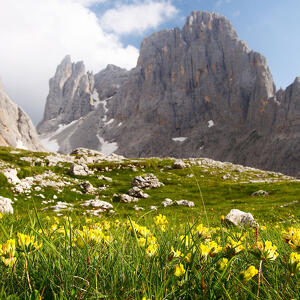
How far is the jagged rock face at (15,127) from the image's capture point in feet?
410

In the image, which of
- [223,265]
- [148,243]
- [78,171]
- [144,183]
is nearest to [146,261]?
[148,243]

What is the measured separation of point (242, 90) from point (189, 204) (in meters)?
188

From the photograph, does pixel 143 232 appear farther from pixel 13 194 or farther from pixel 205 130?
pixel 205 130

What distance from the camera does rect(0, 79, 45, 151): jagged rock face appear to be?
124938 millimetres

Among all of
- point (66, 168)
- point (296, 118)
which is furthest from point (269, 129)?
point (66, 168)

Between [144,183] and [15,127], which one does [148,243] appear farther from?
[15,127]

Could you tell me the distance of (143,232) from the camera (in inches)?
98.3

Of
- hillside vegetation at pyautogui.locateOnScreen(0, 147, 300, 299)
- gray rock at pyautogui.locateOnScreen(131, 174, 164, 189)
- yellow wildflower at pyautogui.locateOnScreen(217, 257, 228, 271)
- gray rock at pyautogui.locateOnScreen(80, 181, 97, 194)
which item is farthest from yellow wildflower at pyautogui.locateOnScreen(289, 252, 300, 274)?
gray rock at pyautogui.locateOnScreen(131, 174, 164, 189)

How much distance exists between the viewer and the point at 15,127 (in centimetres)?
13850

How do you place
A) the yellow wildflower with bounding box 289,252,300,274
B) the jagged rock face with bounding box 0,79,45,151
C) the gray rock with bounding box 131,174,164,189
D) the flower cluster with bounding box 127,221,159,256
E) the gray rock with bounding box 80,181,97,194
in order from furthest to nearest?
1. the jagged rock face with bounding box 0,79,45,151
2. the gray rock with bounding box 131,174,164,189
3. the gray rock with bounding box 80,181,97,194
4. the flower cluster with bounding box 127,221,159,256
5. the yellow wildflower with bounding box 289,252,300,274

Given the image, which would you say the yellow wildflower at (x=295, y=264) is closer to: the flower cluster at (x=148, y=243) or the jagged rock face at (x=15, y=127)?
the flower cluster at (x=148, y=243)

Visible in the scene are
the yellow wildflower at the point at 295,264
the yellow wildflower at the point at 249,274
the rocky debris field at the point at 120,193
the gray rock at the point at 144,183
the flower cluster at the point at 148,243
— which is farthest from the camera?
the gray rock at the point at 144,183

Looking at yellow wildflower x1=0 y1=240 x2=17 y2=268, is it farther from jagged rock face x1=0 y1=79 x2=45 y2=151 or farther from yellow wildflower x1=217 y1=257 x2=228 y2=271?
jagged rock face x1=0 y1=79 x2=45 y2=151

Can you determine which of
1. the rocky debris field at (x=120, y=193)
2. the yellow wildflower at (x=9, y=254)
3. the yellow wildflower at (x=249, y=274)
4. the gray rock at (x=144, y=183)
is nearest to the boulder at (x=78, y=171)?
the rocky debris field at (x=120, y=193)
